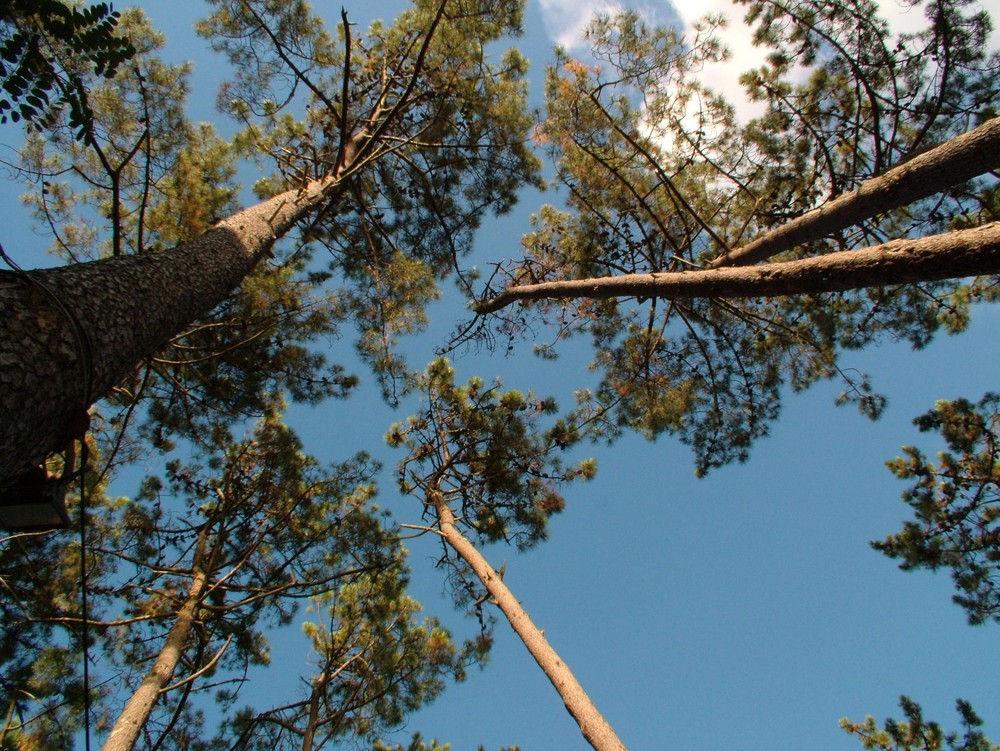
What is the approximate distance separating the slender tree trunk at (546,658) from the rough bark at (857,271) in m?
3.43

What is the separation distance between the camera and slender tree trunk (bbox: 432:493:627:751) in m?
4.17

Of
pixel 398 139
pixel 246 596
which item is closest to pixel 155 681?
pixel 246 596

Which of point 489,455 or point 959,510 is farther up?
point 489,455

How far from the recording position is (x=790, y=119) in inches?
252

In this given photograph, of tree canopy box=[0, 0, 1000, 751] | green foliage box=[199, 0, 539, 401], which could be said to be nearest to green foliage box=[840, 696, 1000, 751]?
tree canopy box=[0, 0, 1000, 751]

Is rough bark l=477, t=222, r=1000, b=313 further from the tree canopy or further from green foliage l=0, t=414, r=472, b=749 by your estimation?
green foliage l=0, t=414, r=472, b=749

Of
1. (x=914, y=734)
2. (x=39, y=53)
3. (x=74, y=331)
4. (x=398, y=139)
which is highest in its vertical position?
(x=398, y=139)

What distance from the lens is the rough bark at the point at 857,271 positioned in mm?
2590

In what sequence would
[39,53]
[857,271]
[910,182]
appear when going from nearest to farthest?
[39,53] → [857,271] → [910,182]

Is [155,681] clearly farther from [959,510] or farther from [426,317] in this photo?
[959,510]

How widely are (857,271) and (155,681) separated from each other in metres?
6.11

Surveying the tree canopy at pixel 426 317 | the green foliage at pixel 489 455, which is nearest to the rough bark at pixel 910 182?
the tree canopy at pixel 426 317

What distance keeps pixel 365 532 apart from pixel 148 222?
4412 millimetres

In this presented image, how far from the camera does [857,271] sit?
3.07 m
